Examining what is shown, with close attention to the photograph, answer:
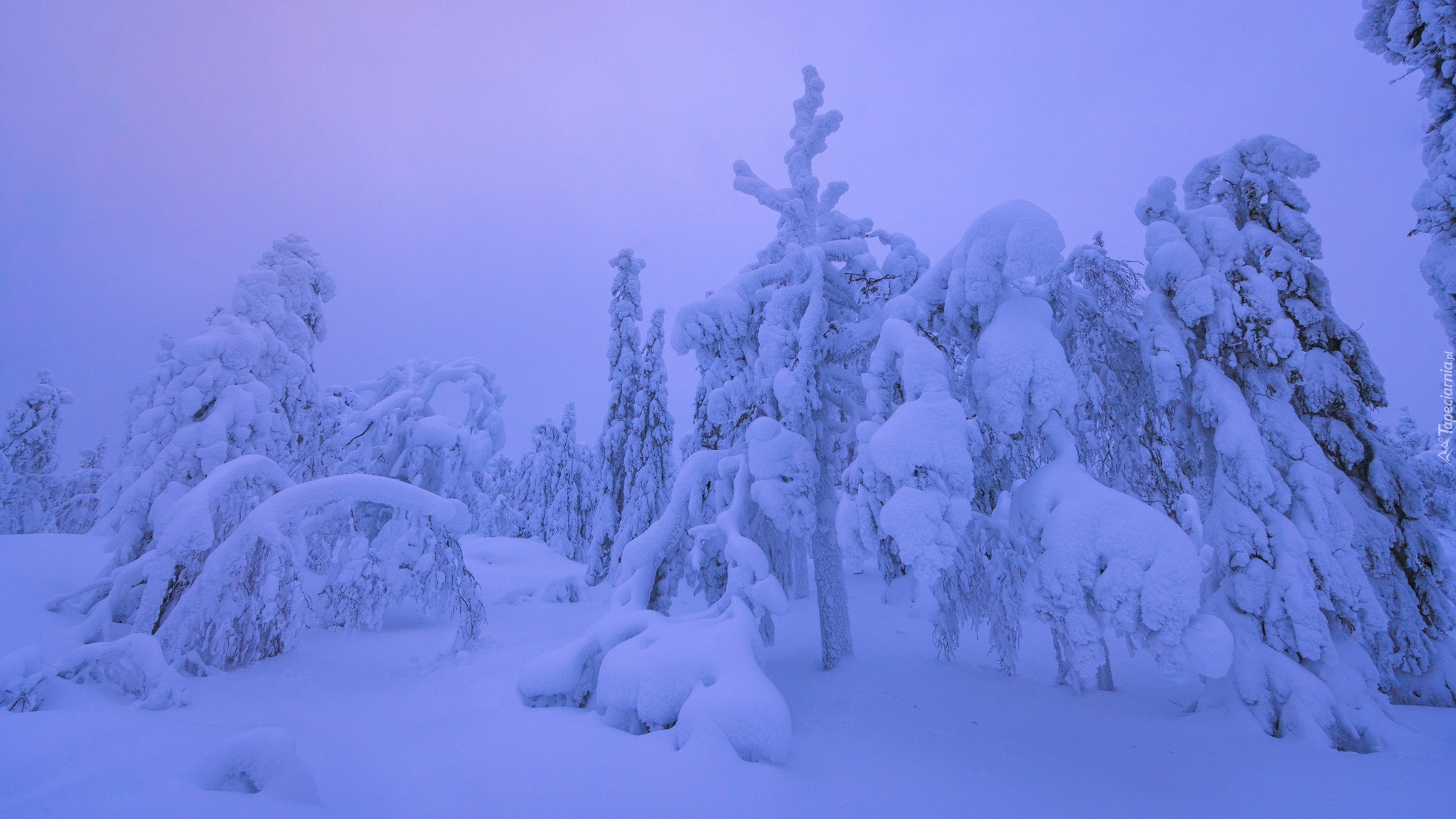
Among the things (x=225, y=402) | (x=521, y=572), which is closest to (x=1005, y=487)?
(x=225, y=402)

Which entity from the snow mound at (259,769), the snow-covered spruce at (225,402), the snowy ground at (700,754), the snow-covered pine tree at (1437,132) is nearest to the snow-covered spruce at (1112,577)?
the snowy ground at (700,754)

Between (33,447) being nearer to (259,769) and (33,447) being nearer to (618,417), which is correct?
(618,417)

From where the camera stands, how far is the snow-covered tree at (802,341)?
27.8 feet

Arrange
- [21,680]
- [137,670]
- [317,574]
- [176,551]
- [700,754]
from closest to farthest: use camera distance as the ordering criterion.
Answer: [700,754] < [21,680] < [137,670] < [176,551] < [317,574]

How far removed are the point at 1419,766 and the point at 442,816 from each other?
8.74 m

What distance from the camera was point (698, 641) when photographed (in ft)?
18.6

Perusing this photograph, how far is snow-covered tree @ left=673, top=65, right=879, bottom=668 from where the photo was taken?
27.8 ft

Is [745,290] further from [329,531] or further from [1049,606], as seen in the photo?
[329,531]

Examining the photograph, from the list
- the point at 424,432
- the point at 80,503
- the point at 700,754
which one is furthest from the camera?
the point at 80,503

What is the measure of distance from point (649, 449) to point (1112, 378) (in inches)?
629

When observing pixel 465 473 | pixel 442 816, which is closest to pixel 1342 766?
pixel 442 816

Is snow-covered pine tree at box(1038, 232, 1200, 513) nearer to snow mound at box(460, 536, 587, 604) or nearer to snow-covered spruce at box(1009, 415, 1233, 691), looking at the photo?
snow-covered spruce at box(1009, 415, 1233, 691)

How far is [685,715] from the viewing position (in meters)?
4.75

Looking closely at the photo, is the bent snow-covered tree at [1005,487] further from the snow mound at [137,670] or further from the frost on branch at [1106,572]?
the snow mound at [137,670]
